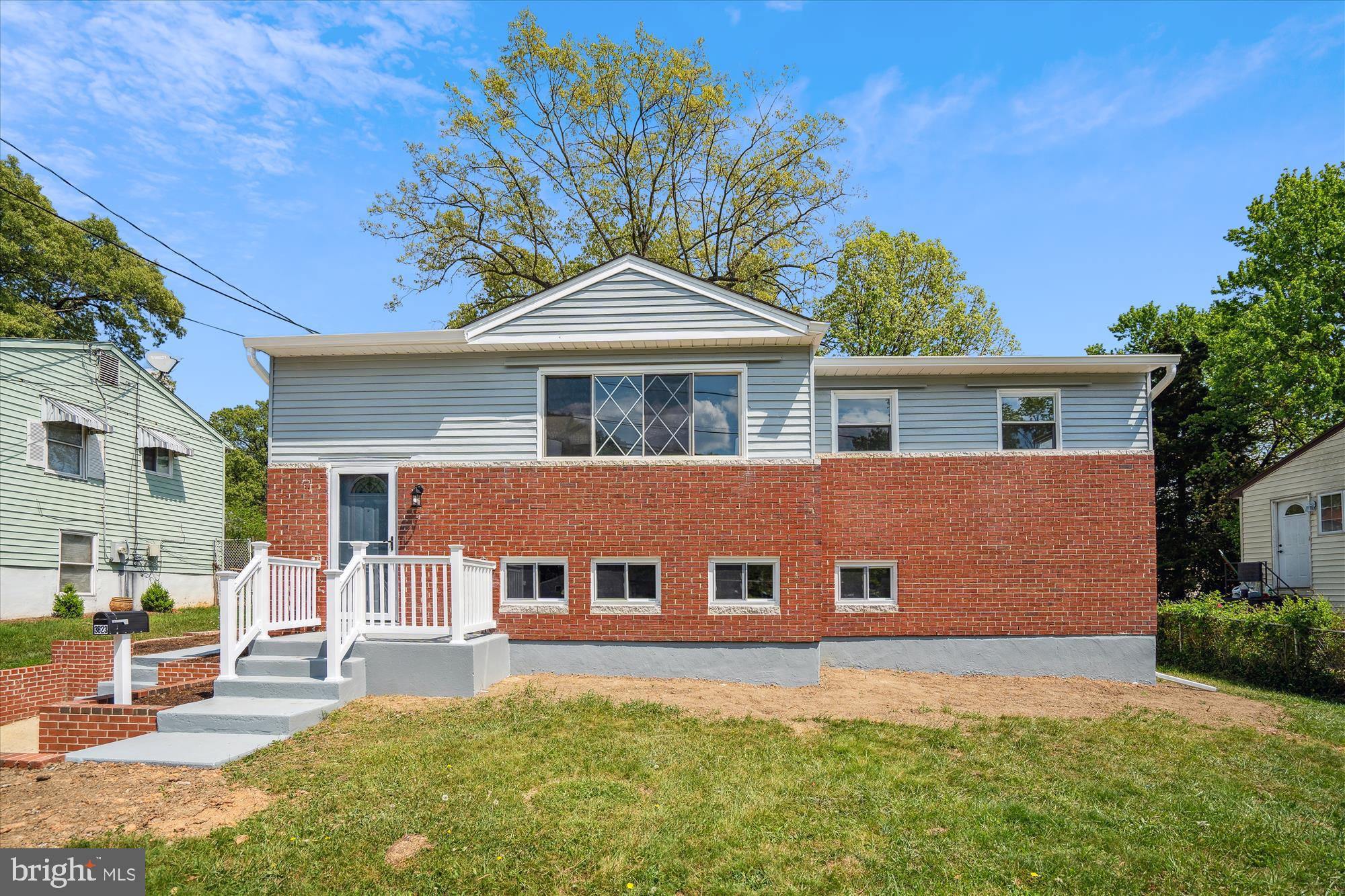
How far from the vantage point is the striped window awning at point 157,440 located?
21.1 meters

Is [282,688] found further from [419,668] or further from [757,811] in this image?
[757,811]

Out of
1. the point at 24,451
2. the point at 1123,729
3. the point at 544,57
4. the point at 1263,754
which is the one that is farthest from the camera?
the point at 544,57

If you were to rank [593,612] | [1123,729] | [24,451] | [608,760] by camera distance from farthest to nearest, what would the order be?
[24,451] < [593,612] < [1123,729] < [608,760]

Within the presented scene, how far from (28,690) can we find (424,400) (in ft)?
18.0

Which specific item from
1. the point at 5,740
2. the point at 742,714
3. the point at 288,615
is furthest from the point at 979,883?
the point at 5,740

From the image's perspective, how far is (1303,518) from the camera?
1989 cm

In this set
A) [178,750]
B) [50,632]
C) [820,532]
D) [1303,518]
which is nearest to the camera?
[178,750]

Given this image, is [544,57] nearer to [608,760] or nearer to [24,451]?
[24,451]

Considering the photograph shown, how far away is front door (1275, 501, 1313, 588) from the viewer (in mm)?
19750

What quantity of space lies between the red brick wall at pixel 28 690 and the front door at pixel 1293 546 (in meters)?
23.2

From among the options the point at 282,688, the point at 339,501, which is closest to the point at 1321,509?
the point at 339,501

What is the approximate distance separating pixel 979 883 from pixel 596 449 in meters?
7.54

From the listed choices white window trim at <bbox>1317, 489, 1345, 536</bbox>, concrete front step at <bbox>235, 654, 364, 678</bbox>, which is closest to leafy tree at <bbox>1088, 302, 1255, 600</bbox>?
white window trim at <bbox>1317, 489, 1345, 536</bbox>

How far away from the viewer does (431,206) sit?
24.5m
